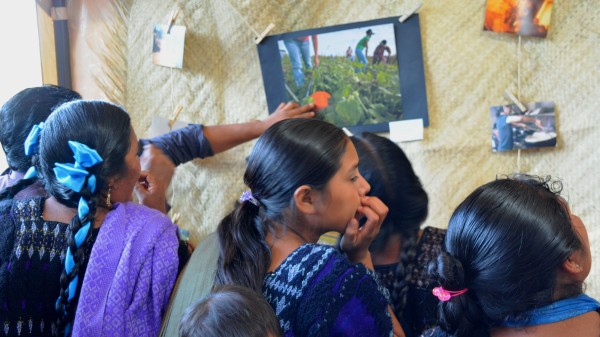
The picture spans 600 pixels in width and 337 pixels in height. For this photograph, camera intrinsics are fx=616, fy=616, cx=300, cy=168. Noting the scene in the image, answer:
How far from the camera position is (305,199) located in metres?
1.19

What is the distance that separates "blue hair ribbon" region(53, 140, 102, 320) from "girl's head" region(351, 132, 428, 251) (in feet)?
1.95

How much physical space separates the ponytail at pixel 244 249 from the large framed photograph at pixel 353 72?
770 millimetres

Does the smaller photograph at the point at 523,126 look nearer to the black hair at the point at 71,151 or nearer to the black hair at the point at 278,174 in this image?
the black hair at the point at 278,174

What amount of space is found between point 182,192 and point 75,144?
90 centimetres

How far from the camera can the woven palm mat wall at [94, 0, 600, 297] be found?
1750mm

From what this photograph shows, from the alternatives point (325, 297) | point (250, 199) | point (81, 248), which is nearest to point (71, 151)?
point (81, 248)

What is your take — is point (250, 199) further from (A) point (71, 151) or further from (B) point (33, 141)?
(B) point (33, 141)

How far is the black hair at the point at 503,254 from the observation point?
1.00 m

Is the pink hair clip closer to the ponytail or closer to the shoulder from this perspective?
the ponytail

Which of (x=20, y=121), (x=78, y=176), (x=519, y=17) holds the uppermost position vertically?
(x=519, y=17)

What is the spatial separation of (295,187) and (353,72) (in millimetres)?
828

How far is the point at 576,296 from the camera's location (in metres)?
1.02

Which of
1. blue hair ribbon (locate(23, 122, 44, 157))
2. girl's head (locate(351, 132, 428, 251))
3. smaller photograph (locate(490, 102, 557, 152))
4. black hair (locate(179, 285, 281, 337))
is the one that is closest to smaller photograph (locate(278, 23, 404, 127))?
smaller photograph (locate(490, 102, 557, 152))

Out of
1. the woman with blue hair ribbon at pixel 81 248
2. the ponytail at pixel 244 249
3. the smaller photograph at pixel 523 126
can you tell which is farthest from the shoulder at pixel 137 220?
the smaller photograph at pixel 523 126
